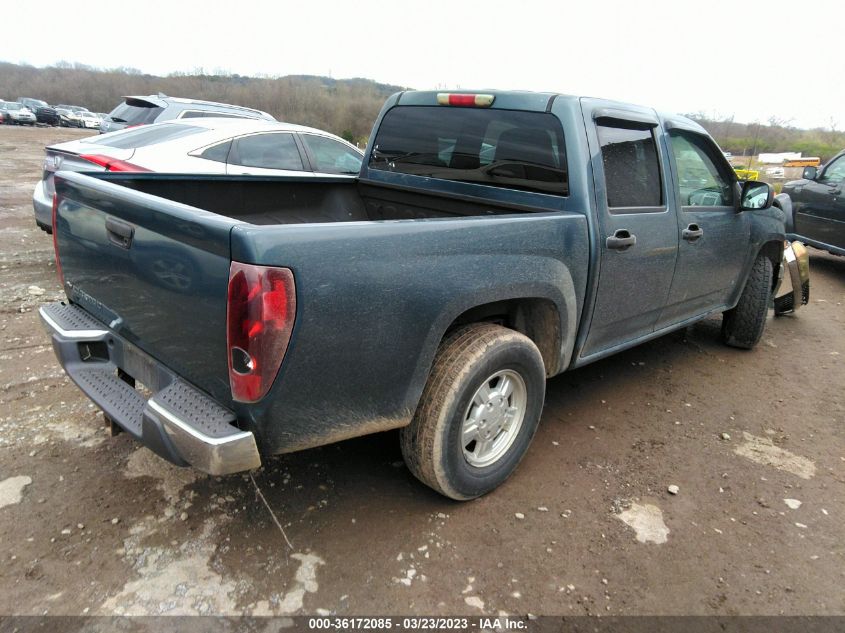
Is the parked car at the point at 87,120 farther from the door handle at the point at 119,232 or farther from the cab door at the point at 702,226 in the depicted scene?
the cab door at the point at 702,226

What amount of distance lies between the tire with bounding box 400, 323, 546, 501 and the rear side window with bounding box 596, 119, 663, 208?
3.51 ft

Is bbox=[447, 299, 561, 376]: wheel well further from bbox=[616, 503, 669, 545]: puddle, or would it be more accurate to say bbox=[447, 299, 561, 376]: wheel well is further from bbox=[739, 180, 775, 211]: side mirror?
bbox=[739, 180, 775, 211]: side mirror

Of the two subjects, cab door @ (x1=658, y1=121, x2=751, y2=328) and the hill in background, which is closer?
cab door @ (x1=658, y1=121, x2=751, y2=328)

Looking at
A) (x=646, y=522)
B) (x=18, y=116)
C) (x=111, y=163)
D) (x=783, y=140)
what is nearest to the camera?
(x=646, y=522)

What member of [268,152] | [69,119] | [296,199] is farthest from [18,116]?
[296,199]

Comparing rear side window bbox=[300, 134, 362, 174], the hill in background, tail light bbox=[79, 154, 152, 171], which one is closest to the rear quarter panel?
tail light bbox=[79, 154, 152, 171]

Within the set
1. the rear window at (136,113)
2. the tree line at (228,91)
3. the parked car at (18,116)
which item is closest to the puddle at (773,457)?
the rear window at (136,113)

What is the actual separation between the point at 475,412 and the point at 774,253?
3.64 metres

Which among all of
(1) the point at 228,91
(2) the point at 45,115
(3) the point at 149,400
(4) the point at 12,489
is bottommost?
(2) the point at 45,115

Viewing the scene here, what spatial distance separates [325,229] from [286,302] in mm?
287

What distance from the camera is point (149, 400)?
2.08 m

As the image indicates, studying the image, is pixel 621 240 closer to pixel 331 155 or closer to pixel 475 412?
pixel 475 412

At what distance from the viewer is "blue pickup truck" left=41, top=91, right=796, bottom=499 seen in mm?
1920

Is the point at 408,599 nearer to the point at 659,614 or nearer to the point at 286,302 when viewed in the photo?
the point at 659,614
